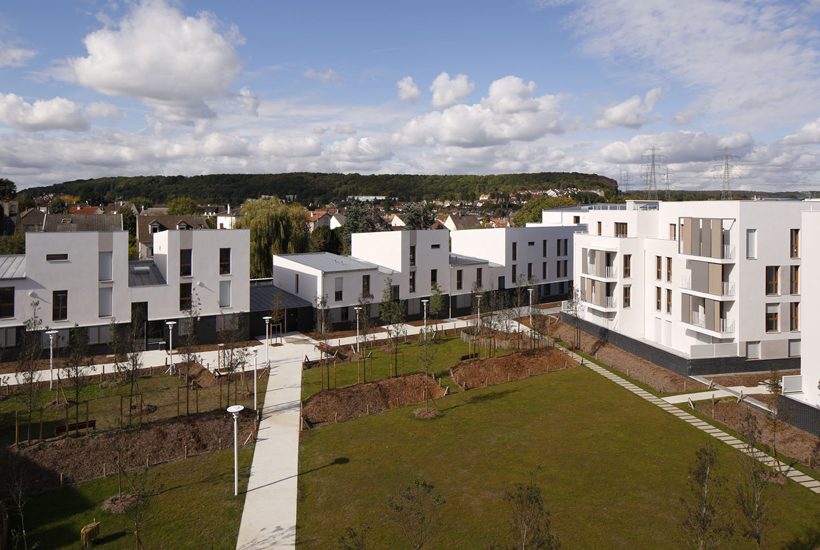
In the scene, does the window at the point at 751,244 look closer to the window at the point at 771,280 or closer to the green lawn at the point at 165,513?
the window at the point at 771,280

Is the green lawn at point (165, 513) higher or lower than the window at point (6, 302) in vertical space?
lower

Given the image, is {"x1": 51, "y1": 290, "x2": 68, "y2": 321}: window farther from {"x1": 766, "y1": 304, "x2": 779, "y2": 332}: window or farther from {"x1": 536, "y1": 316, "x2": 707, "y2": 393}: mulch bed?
{"x1": 766, "y1": 304, "x2": 779, "y2": 332}: window

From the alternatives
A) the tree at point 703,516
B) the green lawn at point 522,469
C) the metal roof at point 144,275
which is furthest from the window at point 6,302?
the tree at point 703,516

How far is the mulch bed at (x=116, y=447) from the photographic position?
58.6 ft

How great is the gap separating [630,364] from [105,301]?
32003 millimetres

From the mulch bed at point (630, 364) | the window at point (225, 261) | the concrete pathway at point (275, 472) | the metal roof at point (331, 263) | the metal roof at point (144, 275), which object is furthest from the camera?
the metal roof at point (331, 263)

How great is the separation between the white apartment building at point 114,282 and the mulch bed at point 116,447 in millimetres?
14654

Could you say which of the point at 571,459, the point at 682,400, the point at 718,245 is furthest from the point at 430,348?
the point at 718,245

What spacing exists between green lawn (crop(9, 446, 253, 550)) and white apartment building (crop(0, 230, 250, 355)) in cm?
1762

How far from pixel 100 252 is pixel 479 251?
3264 cm

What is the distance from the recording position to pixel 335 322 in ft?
136

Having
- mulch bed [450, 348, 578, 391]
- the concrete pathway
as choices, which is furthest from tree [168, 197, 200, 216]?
mulch bed [450, 348, 578, 391]

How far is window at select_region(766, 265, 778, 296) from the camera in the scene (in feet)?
99.0

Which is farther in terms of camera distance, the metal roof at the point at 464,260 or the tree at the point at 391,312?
the metal roof at the point at 464,260
